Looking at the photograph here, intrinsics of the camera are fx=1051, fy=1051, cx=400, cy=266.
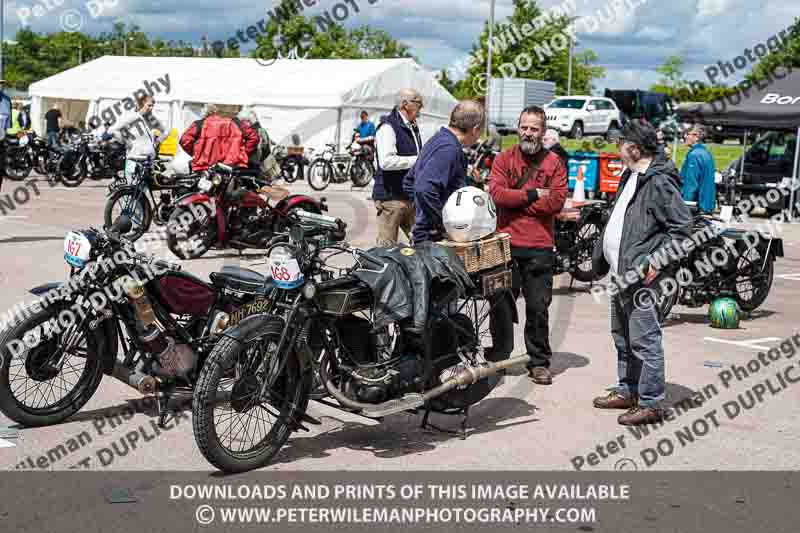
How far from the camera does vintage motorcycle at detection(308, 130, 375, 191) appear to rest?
25.2 metres

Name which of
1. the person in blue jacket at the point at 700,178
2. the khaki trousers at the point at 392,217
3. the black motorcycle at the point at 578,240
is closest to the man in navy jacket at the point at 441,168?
the khaki trousers at the point at 392,217

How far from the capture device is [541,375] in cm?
742

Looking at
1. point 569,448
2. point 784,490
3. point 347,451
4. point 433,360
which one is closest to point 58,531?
point 347,451

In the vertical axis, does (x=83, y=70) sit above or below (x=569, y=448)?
above

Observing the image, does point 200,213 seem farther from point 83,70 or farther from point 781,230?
point 83,70

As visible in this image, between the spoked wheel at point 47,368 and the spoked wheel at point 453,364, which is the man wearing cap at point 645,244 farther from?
the spoked wheel at point 47,368

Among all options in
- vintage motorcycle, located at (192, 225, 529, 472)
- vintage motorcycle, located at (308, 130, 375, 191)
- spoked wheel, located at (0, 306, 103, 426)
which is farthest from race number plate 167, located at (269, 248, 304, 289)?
vintage motorcycle, located at (308, 130, 375, 191)

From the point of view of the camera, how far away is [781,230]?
18.8m

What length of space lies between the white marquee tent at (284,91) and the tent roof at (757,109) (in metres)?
11.7

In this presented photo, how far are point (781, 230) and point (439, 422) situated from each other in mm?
14114

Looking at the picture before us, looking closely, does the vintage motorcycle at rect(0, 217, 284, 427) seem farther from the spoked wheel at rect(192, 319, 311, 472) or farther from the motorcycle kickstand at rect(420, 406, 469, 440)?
the motorcycle kickstand at rect(420, 406, 469, 440)

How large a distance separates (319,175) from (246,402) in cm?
2037

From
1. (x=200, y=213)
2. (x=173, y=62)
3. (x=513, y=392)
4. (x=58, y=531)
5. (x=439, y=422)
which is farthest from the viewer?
(x=173, y=62)

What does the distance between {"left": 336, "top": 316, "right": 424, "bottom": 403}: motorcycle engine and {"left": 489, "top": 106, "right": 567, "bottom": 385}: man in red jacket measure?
1684 mm
